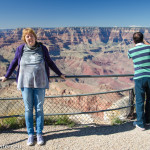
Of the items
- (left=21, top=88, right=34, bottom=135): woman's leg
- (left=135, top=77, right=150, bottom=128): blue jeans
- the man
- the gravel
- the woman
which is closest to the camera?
the woman

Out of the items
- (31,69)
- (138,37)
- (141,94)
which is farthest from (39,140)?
(138,37)

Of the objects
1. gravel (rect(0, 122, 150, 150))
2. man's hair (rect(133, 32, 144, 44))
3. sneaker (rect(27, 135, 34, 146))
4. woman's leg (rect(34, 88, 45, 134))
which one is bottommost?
gravel (rect(0, 122, 150, 150))

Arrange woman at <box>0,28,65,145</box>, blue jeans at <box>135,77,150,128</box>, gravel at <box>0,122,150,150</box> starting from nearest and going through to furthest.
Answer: woman at <box>0,28,65,145</box>
gravel at <box>0,122,150,150</box>
blue jeans at <box>135,77,150,128</box>

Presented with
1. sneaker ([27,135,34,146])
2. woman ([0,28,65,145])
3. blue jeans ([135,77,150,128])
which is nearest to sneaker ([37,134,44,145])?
woman ([0,28,65,145])

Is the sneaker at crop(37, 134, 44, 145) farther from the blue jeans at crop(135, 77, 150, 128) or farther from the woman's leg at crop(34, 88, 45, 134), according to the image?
the blue jeans at crop(135, 77, 150, 128)

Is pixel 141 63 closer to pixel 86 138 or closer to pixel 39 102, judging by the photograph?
pixel 86 138

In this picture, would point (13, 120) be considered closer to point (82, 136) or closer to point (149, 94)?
point (82, 136)

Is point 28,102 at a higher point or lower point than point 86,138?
higher

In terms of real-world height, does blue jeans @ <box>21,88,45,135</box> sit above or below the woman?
below

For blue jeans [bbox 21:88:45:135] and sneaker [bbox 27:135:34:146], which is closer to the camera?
blue jeans [bbox 21:88:45:135]

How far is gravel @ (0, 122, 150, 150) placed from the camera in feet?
9.94

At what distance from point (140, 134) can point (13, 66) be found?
2.97 meters

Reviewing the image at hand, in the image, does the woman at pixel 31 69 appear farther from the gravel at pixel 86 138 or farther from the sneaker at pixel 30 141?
the gravel at pixel 86 138

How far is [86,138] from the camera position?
3.33 meters
